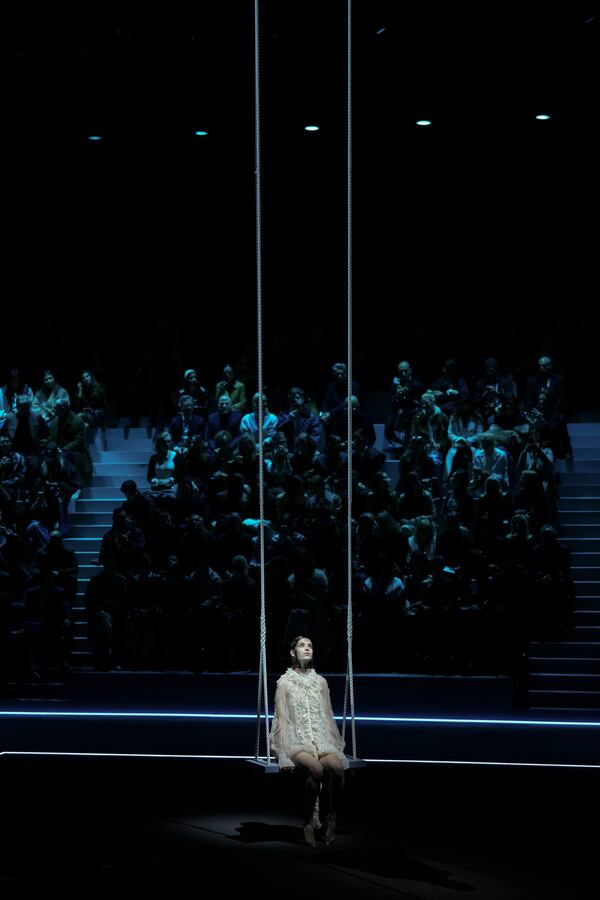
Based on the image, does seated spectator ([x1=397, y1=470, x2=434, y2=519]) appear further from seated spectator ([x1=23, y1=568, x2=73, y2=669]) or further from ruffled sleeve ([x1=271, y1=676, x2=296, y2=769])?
ruffled sleeve ([x1=271, y1=676, x2=296, y2=769])

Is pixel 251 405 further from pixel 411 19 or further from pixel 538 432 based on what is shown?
pixel 411 19

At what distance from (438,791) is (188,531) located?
5180 millimetres

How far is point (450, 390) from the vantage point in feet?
53.8

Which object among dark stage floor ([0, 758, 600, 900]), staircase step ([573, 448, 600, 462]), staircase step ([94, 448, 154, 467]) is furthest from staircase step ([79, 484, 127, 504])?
dark stage floor ([0, 758, 600, 900])

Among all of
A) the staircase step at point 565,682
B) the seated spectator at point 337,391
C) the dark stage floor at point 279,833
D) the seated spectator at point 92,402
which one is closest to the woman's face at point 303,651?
the dark stage floor at point 279,833

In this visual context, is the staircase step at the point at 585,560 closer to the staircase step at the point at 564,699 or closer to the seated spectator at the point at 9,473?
the staircase step at the point at 564,699

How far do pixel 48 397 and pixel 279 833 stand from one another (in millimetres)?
10237

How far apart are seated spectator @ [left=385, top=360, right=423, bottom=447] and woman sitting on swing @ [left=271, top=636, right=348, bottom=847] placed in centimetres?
800

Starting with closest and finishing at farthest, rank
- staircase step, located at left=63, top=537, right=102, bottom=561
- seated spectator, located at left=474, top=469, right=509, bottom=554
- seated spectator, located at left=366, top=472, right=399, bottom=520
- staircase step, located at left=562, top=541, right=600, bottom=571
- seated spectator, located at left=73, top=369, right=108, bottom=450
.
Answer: seated spectator, located at left=474, top=469, right=509, bottom=554, seated spectator, located at left=366, top=472, right=399, bottom=520, staircase step, located at left=562, top=541, right=600, bottom=571, staircase step, located at left=63, top=537, right=102, bottom=561, seated spectator, located at left=73, top=369, right=108, bottom=450

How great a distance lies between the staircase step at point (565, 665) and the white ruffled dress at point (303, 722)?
573 cm

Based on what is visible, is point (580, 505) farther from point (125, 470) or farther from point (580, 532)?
point (125, 470)

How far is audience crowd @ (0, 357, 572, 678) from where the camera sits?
13.3 metres

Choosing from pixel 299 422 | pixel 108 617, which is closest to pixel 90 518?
pixel 299 422

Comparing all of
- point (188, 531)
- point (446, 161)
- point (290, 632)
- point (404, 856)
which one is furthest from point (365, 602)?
point (446, 161)
